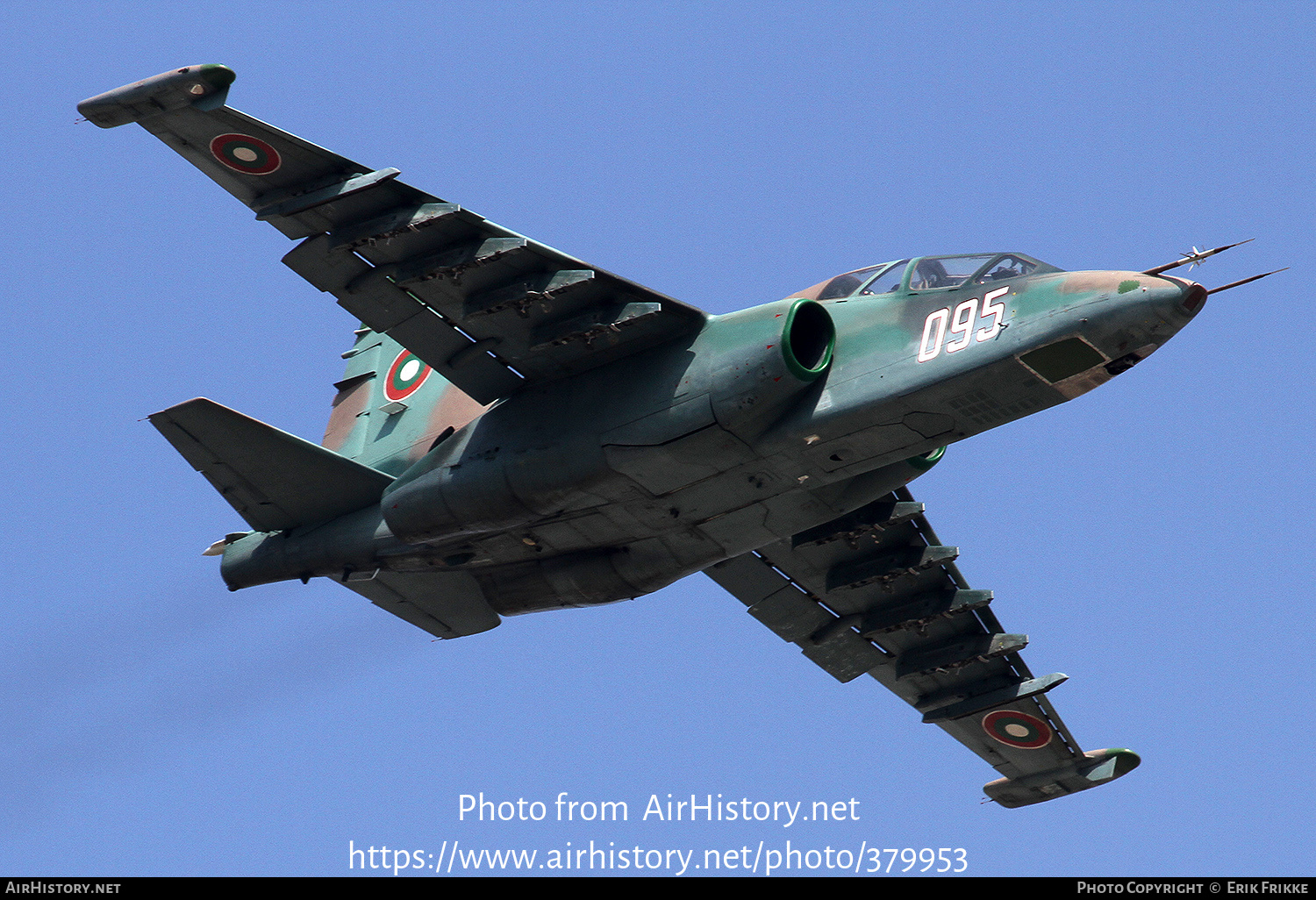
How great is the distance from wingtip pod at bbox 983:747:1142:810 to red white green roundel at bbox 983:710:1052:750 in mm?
690

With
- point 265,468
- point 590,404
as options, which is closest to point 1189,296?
point 590,404

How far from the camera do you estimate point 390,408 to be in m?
29.0

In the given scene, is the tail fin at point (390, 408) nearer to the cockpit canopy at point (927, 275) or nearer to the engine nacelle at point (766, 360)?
the engine nacelle at point (766, 360)

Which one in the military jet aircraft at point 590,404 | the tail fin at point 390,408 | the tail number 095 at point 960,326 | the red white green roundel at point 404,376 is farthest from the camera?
the red white green roundel at point 404,376

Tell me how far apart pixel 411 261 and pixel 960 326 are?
7.75m

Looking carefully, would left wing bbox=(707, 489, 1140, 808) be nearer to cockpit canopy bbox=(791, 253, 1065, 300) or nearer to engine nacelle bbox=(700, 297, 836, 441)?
cockpit canopy bbox=(791, 253, 1065, 300)

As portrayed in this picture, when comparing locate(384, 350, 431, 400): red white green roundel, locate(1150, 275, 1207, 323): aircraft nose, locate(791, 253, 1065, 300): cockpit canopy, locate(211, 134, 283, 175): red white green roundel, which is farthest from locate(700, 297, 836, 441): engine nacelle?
locate(384, 350, 431, 400): red white green roundel

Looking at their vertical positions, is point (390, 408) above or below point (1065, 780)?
above

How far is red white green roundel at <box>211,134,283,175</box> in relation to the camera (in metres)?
22.8

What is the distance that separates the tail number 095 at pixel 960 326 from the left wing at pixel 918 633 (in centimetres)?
567

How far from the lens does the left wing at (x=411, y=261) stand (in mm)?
22703

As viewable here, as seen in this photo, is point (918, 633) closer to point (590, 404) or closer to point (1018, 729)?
point (1018, 729)

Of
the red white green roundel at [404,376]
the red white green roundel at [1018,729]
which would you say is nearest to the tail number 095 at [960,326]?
the red white green roundel at [404,376]
